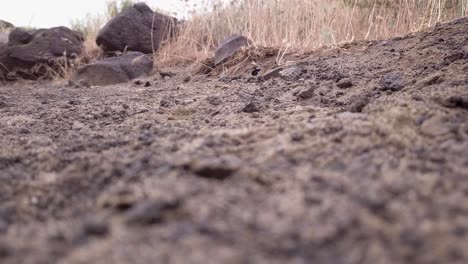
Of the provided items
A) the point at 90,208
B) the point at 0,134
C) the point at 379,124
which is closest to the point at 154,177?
the point at 90,208

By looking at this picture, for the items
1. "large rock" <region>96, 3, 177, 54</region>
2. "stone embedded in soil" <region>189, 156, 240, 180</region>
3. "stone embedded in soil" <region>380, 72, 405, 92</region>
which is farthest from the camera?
"large rock" <region>96, 3, 177, 54</region>

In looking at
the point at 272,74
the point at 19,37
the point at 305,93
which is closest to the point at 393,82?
the point at 305,93

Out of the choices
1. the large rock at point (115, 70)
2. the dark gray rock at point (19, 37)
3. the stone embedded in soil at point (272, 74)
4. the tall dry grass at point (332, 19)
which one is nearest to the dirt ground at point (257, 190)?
the stone embedded in soil at point (272, 74)

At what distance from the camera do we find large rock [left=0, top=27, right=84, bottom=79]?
5414 mm

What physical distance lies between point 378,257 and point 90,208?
541mm

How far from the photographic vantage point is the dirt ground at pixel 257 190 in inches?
26.2

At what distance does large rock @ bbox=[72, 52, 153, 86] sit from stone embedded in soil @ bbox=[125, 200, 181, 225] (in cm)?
385

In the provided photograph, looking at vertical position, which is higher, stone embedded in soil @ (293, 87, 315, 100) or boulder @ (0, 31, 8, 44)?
boulder @ (0, 31, 8, 44)

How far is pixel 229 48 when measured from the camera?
3734 mm

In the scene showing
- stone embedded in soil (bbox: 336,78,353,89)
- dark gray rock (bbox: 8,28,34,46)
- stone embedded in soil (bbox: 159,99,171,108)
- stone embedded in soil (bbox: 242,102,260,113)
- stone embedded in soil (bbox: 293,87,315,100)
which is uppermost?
dark gray rock (bbox: 8,28,34,46)

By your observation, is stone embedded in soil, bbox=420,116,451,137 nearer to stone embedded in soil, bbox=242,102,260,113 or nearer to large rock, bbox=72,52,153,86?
stone embedded in soil, bbox=242,102,260,113

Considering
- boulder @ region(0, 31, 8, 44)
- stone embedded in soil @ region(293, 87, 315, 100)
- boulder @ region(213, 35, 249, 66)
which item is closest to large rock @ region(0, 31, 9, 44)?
boulder @ region(0, 31, 8, 44)

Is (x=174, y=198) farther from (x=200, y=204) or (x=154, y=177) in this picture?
(x=154, y=177)

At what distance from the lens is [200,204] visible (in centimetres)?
78
